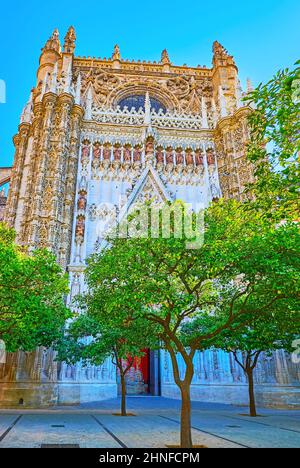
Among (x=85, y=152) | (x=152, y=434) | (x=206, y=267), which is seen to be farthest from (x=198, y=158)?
(x=152, y=434)

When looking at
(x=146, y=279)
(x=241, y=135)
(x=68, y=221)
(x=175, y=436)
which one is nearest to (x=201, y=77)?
(x=241, y=135)

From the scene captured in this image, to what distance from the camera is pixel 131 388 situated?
25797 mm

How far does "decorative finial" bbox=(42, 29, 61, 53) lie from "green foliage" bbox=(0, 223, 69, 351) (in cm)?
2294

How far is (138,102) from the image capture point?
1142 inches

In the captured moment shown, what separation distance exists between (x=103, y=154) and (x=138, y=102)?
785cm

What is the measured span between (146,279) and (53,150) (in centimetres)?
1692

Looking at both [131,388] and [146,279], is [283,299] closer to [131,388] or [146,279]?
[146,279]

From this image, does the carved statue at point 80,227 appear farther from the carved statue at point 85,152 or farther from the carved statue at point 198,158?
the carved statue at point 198,158

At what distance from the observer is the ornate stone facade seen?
19.5m

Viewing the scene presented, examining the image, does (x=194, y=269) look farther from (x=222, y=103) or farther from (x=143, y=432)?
(x=222, y=103)

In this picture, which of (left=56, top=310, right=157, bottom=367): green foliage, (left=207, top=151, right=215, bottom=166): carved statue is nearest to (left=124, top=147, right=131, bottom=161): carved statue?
(left=207, top=151, right=215, bottom=166): carved statue

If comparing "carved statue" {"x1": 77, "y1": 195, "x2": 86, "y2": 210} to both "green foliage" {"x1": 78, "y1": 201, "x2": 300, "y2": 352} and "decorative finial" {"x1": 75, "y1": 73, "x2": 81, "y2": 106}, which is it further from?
"green foliage" {"x1": 78, "y1": 201, "x2": 300, "y2": 352}

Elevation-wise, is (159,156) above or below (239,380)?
above

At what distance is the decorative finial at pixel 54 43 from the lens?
27.9 meters
